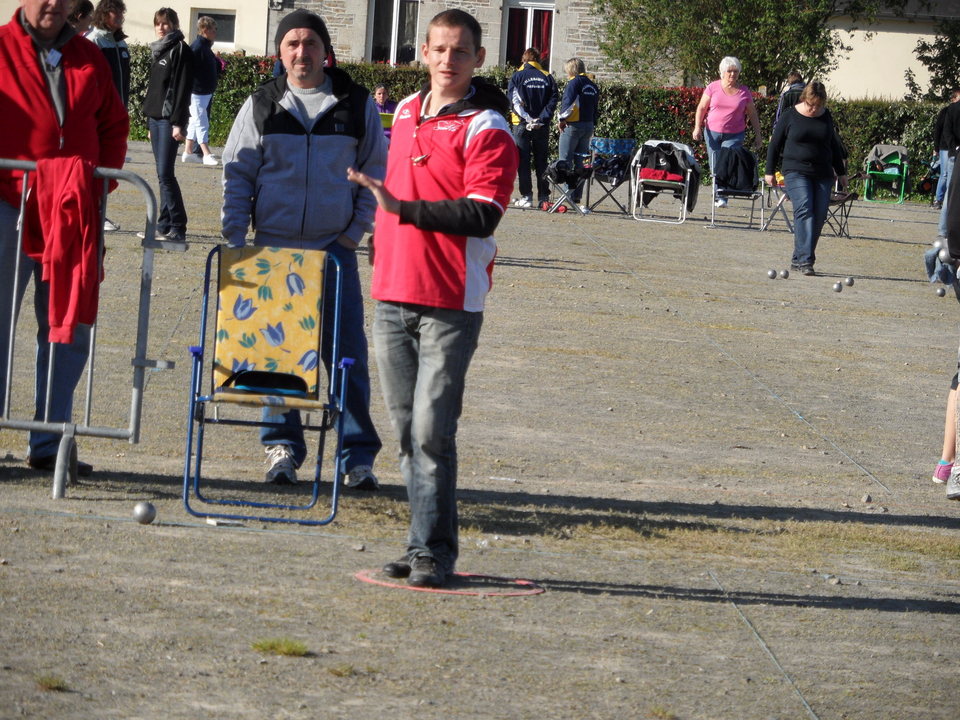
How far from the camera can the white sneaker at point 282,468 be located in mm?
6858

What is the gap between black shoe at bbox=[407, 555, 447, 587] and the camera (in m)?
5.45

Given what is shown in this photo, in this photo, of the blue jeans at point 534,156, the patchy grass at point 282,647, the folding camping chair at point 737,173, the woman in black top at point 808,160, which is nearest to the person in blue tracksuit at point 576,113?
the blue jeans at point 534,156

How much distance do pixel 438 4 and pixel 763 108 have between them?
10.7 meters

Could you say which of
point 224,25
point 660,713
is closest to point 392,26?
point 224,25

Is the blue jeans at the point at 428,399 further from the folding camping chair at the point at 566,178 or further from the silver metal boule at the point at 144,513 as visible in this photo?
the folding camping chair at the point at 566,178

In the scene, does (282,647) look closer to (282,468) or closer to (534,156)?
(282,468)

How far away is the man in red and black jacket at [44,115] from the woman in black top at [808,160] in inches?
383

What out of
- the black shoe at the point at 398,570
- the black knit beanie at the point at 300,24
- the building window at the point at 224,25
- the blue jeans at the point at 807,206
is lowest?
Result: the black shoe at the point at 398,570

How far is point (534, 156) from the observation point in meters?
20.9

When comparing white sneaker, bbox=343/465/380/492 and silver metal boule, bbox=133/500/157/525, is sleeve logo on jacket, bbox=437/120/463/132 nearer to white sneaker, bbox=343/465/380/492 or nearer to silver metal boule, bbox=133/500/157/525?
silver metal boule, bbox=133/500/157/525

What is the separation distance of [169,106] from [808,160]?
614 cm

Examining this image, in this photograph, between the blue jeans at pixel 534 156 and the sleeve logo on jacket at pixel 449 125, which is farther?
the blue jeans at pixel 534 156

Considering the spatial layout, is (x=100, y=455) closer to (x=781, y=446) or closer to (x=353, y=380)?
(x=353, y=380)

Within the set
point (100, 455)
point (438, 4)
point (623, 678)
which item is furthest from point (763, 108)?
point (623, 678)
